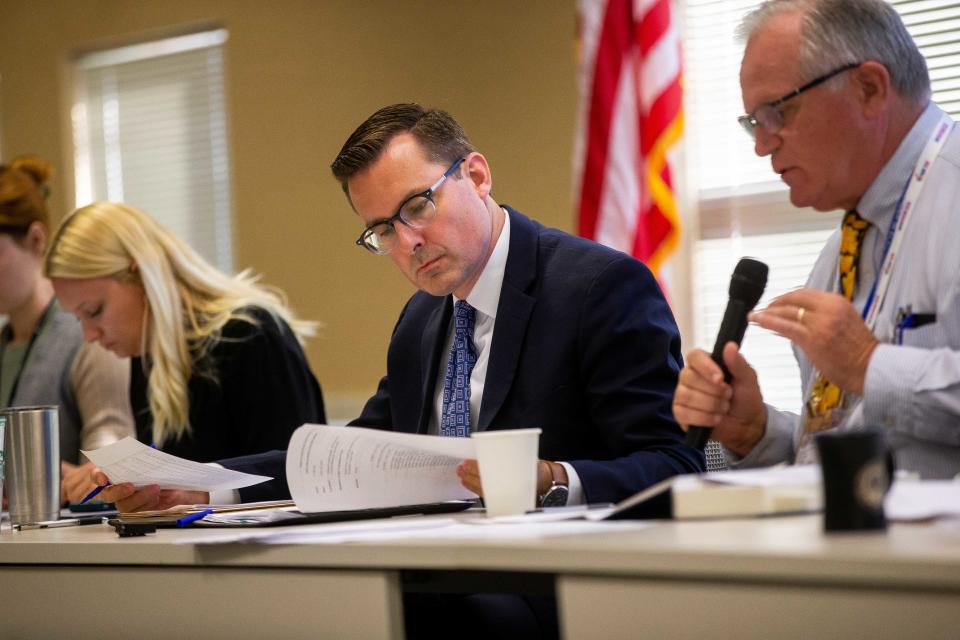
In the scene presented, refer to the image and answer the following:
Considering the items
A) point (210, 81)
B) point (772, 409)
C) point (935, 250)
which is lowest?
point (772, 409)

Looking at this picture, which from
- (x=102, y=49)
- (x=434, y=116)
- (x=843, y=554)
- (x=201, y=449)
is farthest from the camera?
(x=102, y=49)

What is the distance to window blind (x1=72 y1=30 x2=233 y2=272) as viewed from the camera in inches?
189

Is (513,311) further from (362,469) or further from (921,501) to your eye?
(921,501)

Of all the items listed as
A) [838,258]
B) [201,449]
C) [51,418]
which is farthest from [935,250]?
[201,449]

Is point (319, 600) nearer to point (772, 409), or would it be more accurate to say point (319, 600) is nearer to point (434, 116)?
point (772, 409)

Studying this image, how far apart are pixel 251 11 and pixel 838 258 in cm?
341

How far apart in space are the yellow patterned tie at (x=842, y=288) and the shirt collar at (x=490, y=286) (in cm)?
61

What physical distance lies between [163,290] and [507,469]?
1.69 meters

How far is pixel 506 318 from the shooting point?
6.35ft

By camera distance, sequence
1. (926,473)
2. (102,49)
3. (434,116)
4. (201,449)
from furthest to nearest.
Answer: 1. (102,49)
2. (201,449)
3. (434,116)
4. (926,473)

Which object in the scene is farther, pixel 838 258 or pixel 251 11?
pixel 251 11

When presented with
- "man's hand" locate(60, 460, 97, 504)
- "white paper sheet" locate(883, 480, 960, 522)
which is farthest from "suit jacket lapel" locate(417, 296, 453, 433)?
"white paper sheet" locate(883, 480, 960, 522)

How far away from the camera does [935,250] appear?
1498 mm

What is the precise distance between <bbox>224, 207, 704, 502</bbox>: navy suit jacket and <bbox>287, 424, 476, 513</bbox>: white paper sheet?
0.96 feet
